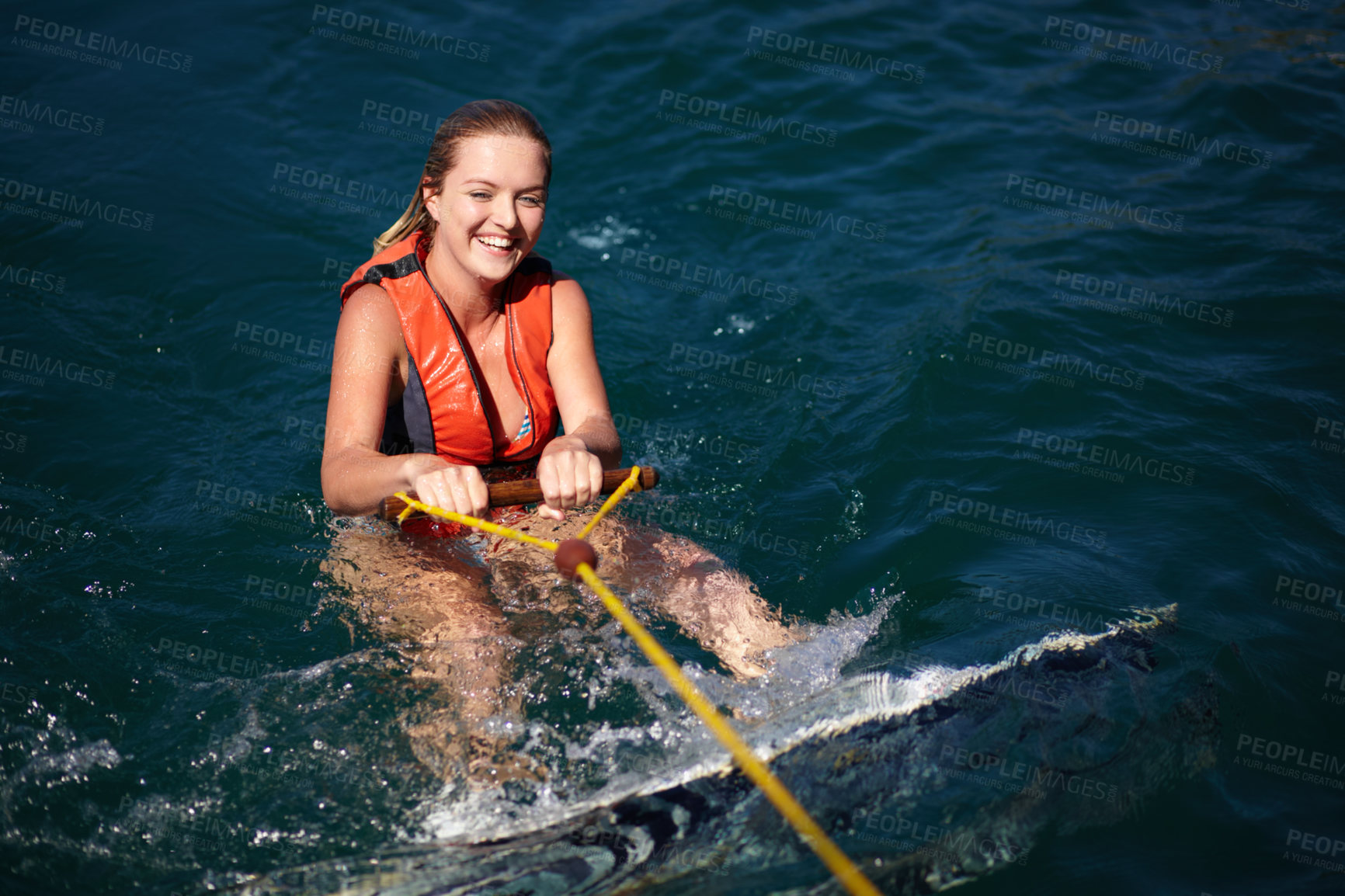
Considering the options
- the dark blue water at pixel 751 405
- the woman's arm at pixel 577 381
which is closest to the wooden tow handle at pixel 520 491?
the woman's arm at pixel 577 381

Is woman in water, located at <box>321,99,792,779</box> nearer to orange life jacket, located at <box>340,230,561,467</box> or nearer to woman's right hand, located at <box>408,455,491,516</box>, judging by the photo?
orange life jacket, located at <box>340,230,561,467</box>

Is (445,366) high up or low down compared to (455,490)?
up

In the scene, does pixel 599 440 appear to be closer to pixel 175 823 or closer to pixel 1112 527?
pixel 175 823

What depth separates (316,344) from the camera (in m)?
5.73

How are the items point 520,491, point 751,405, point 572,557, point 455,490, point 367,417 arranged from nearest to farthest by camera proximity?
1. point 572,557
2. point 455,490
3. point 520,491
4. point 367,417
5. point 751,405

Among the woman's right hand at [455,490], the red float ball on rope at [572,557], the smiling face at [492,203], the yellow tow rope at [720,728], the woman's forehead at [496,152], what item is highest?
the woman's forehead at [496,152]

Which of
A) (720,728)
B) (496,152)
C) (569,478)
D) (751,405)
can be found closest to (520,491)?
(569,478)

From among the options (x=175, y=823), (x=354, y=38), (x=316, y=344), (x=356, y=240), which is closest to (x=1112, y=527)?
(x=175, y=823)

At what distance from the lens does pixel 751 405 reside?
551 cm

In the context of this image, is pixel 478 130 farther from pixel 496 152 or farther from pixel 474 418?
pixel 474 418

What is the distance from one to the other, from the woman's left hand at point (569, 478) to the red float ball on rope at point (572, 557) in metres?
0.38

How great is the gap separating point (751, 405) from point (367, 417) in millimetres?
2522

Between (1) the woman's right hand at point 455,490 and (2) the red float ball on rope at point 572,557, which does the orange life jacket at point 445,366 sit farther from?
(2) the red float ball on rope at point 572,557

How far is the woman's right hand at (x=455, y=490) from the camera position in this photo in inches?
115
